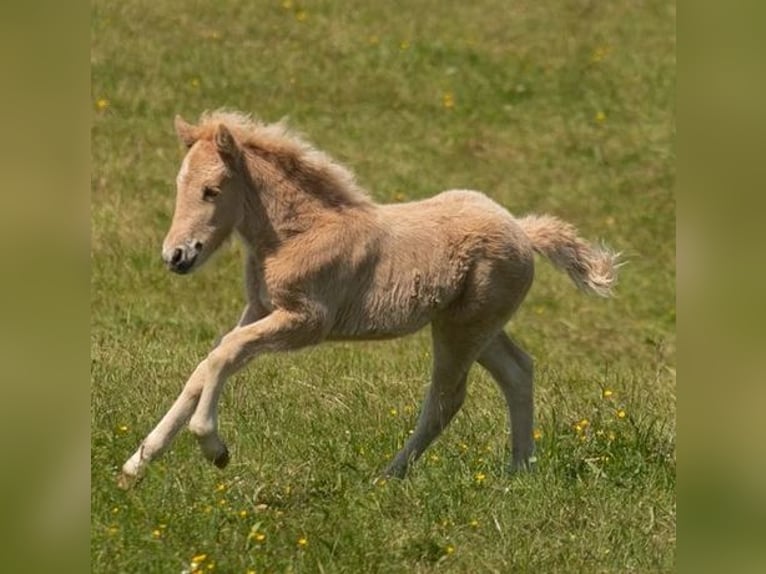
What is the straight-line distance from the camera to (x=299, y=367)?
9.65 m

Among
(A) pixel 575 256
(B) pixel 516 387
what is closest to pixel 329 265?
(B) pixel 516 387

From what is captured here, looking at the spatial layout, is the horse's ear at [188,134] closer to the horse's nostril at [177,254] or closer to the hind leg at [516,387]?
the horse's nostril at [177,254]

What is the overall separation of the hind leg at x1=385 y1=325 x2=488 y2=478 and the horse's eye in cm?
138

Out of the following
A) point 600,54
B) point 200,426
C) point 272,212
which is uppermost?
point 272,212

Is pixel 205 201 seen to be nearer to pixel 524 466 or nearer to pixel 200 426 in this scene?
pixel 200 426

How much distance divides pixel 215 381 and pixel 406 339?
5542mm

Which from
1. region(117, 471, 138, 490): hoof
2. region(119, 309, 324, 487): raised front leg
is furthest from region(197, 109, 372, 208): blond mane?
region(117, 471, 138, 490): hoof

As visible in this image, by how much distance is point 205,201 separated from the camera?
6996 mm

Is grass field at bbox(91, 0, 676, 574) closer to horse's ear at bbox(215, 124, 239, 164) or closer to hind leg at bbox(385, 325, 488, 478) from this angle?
hind leg at bbox(385, 325, 488, 478)

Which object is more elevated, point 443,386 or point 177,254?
point 177,254

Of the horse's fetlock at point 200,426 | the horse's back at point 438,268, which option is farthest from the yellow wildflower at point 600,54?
the horse's fetlock at point 200,426

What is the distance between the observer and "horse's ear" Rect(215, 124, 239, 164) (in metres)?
7.01

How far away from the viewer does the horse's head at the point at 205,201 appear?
273 inches
